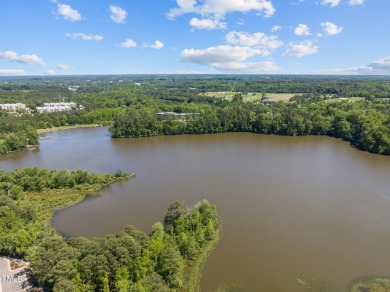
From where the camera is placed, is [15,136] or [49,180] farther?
[15,136]

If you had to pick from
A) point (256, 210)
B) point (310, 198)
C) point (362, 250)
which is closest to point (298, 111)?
point (310, 198)

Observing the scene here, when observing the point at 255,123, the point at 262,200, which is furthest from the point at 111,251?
the point at 255,123

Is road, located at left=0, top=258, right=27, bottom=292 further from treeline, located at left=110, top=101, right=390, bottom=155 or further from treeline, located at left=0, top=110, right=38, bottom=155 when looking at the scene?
treeline, located at left=110, top=101, right=390, bottom=155

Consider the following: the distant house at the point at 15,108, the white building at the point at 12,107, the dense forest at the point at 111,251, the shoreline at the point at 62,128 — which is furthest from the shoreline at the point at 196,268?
the white building at the point at 12,107

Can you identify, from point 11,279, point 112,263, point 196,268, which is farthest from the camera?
point 196,268

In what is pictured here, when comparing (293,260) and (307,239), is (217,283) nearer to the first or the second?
(293,260)

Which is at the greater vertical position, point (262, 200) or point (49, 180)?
point (49, 180)

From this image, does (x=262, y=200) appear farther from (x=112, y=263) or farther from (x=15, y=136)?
(x=15, y=136)

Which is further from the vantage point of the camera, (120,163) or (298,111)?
(298,111)
